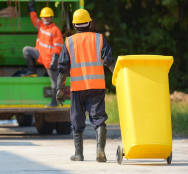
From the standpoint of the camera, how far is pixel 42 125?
29.6 feet

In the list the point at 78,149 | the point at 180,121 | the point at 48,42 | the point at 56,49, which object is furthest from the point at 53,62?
the point at 78,149

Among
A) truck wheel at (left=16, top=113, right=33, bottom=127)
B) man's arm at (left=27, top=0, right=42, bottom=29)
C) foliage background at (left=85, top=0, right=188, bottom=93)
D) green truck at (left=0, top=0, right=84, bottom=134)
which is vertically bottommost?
truck wheel at (left=16, top=113, right=33, bottom=127)

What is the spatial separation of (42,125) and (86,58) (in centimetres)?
388

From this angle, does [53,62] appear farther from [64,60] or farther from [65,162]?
[65,162]

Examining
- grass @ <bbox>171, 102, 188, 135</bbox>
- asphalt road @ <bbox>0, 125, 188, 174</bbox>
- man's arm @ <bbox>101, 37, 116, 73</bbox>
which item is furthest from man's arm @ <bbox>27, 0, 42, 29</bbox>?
man's arm @ <bbox>101, 37, 116, 73</bbox>

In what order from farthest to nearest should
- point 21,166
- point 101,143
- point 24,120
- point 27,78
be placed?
point 24,120 → point 27,78 → point 101,143 → point 21,166

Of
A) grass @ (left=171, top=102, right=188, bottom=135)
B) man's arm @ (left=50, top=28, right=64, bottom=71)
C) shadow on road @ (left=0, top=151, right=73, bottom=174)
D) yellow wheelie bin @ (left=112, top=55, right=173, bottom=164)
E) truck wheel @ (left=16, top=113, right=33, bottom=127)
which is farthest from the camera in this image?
truck wheel @ (left=16, top=113, right=33, bottom=127)

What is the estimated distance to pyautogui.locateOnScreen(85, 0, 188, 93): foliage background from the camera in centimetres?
1595

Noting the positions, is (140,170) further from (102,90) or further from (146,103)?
(102,90)

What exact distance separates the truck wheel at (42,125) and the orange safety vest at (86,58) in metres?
3.58

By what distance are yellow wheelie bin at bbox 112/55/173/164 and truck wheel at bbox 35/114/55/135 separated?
3999mm

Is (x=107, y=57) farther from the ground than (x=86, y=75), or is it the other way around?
(x=107, y=57)

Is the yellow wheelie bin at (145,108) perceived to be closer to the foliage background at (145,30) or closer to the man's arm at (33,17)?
the man's arm at (33,17)

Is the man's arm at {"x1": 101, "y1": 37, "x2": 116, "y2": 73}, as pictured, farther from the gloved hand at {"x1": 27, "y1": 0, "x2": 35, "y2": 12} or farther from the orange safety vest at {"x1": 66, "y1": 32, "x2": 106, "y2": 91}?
the gloved hand at {"x1": 27, "y1": 0, "x2": 35, "y2": 12}
